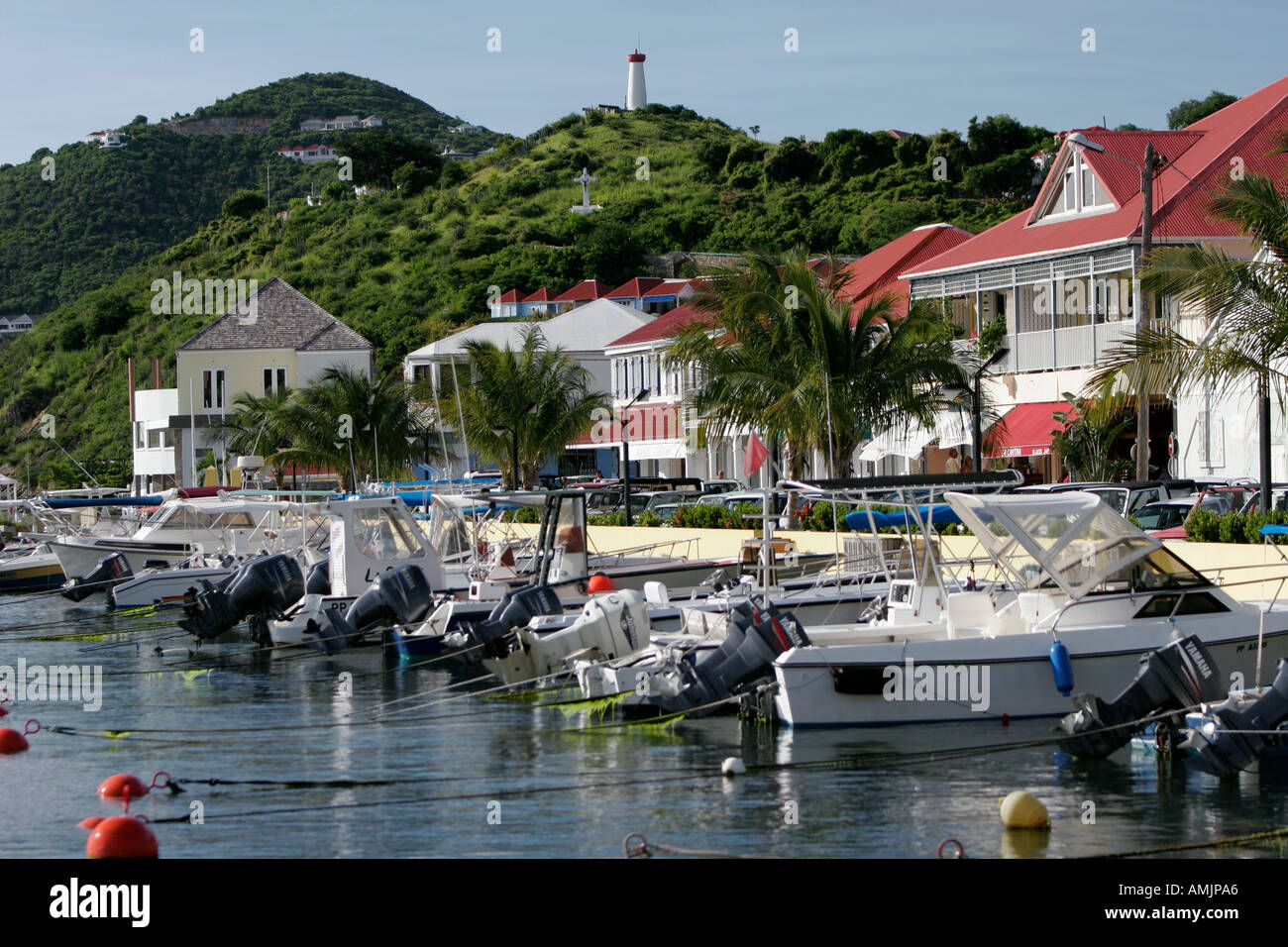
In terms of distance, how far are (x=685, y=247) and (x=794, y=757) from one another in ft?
337

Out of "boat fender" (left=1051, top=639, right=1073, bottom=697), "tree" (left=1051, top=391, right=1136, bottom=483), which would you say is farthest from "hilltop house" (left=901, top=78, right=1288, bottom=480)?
"boat fender" (left=1051, top=639, right=1073, bottom=697)

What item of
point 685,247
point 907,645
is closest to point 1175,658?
point 907,645

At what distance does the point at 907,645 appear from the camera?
58.8 feet

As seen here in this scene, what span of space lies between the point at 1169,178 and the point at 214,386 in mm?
52431

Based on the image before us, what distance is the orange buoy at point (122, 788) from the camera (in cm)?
1585

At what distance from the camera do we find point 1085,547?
723 inches

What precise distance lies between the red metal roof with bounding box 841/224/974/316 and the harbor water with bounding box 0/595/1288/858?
119 feet

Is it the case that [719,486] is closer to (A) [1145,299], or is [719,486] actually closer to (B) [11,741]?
(A) [1145,299]

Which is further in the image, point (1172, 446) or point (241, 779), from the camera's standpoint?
point (1172, 446)

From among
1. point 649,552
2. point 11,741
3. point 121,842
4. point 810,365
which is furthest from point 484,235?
point 121,842

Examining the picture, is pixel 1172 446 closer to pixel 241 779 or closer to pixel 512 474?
pixel 512 474

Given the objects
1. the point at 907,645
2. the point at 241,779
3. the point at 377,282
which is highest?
the point at 377,282
